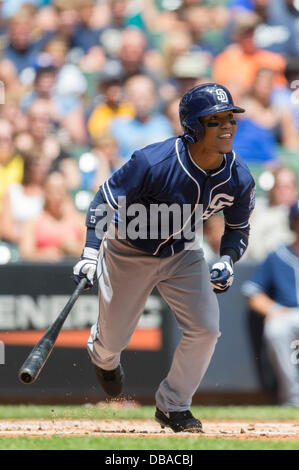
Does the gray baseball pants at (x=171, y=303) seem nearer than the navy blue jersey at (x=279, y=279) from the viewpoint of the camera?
Yes

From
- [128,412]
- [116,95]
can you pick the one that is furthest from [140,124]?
[128,412]

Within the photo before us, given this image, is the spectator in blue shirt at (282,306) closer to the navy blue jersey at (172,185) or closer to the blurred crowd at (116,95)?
the blurred crowd at (116,95)

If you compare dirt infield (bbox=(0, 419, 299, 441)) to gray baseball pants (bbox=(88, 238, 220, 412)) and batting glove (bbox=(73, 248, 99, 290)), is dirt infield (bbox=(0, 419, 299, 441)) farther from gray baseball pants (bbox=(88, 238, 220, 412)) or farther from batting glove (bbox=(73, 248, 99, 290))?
batting glove (bbox=(73, 248, 99, 290))

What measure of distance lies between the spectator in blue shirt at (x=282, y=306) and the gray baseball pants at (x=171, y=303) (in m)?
1.90

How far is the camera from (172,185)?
15.7 ft

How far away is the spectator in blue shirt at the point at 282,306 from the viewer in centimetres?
695

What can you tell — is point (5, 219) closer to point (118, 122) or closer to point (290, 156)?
point (118, 122)

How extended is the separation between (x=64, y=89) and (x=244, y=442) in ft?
18.0

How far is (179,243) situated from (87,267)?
0.56 metres

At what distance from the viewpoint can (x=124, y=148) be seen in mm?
8391

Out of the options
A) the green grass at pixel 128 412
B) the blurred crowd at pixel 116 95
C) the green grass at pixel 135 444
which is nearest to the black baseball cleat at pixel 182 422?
the green grass at pixel 135 444

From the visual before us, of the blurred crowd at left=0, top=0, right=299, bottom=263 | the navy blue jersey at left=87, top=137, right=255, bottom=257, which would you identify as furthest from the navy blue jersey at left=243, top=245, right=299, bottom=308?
the navy blue jersey at left=87, top=137, right=255, bottom=257

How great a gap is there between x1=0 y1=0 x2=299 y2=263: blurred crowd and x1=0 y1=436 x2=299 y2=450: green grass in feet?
9.05
